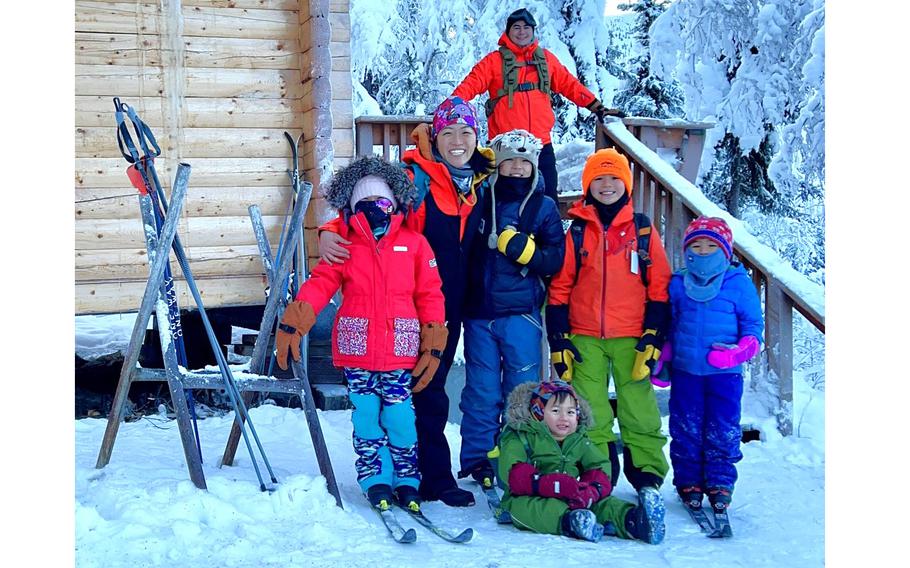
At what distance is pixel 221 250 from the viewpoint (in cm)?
660

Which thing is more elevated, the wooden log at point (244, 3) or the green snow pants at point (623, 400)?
the wooden log at point (244, 3)

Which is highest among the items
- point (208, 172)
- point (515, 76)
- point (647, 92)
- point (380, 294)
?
point (647, 92)

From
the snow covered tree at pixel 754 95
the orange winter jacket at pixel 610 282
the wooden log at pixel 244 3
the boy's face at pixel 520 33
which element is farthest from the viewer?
the snow covered tree at pixel 754 95

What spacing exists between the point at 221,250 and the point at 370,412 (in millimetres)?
2903

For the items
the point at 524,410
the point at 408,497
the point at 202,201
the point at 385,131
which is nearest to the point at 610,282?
the point at 524,410

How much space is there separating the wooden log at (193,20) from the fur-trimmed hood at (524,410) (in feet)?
12.5

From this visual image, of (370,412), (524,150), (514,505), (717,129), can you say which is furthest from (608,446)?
(717,129)

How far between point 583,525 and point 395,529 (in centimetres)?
75

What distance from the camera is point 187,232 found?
651 centimetres

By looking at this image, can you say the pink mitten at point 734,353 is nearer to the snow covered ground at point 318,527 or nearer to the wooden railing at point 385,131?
the snow covered ground at point 318,527

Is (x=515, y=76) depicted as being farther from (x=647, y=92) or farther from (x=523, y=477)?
(x=647, y=92)

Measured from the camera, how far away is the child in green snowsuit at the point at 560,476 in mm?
3734

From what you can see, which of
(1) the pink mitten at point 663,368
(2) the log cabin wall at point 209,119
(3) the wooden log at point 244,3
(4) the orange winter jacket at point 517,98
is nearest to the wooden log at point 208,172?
(2) the log cabin wall at point 209,119

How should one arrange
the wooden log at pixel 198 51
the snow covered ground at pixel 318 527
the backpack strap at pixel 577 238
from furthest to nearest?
the wooden log at pixel 198 51
the backpack strap at pixel 577 238
the snow covered ground at pixel 318 527
